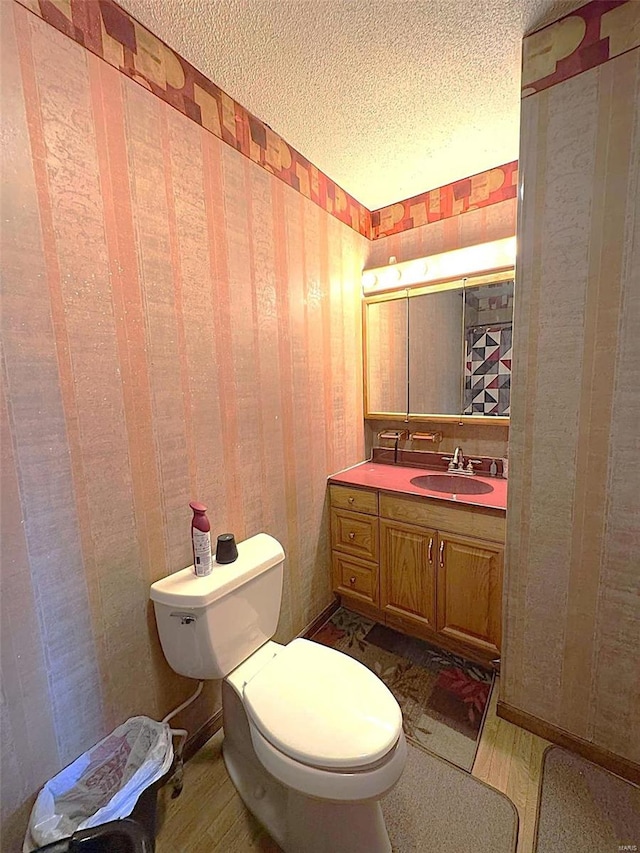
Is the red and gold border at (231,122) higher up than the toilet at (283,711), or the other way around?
the red and gold border at (231,122)

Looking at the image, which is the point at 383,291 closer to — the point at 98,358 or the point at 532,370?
the point at 532,370

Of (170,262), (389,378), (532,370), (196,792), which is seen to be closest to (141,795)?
(196,792)

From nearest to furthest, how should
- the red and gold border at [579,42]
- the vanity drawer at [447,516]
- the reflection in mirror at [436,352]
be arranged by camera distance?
the red and gold border at [579,42], the vanity drawer at [447,516], the reflection in mirror at [436,352]

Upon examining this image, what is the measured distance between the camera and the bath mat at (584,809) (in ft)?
3.48

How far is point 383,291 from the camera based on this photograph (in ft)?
7.17

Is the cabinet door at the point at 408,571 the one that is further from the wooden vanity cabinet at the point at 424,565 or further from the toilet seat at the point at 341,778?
the toilet seat at the point at 341,778

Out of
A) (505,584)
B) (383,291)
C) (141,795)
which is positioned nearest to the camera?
(141,795)

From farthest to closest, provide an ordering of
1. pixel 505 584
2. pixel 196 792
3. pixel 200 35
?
pixel 505 584, pixel 196 792, pixel 200 35

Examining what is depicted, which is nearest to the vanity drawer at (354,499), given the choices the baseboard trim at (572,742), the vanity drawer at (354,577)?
the vanity drawer at (354,577)

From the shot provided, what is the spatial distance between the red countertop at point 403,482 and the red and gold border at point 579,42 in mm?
1438

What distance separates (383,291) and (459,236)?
482mm

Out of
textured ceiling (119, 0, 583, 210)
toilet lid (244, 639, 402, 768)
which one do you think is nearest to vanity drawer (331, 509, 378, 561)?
toilet lid (244, 639, 402, 768)

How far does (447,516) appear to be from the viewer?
5.40 ft

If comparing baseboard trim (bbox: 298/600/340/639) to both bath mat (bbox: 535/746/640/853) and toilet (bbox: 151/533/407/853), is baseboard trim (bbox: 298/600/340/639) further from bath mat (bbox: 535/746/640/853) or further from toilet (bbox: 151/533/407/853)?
bath mat (bbox: 535/746/640/853)
